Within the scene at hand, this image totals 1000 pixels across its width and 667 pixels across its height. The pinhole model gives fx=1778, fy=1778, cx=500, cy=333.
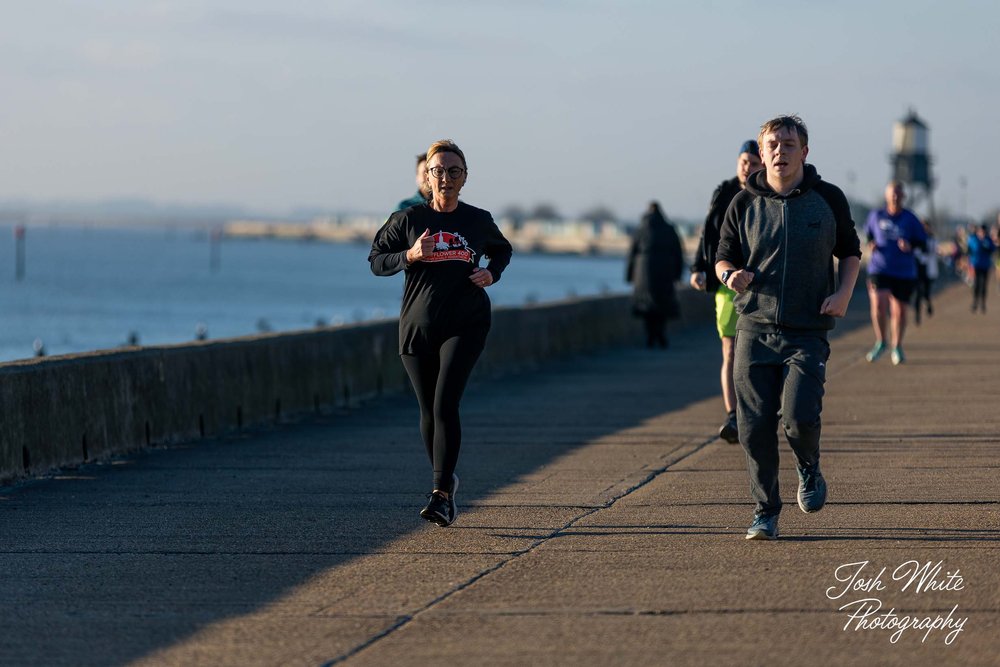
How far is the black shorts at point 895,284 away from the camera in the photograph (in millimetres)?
17578

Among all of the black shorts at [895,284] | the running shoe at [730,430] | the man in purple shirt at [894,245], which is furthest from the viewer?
the black shorts at [895,284]

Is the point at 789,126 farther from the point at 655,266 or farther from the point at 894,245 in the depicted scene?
the point at 655,266

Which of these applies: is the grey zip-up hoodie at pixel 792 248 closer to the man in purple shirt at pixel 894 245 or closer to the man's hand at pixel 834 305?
the man's hand at pixel 834 305

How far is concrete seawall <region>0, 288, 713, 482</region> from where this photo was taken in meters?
10.5

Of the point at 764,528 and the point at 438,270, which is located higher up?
the point at 438,270

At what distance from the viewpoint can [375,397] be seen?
52.7 feet

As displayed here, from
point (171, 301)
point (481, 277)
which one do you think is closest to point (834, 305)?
point (481, 277)

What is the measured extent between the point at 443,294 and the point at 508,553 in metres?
1.39

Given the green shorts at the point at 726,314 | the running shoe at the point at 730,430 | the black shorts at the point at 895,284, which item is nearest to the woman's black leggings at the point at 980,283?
the black shorts at the point at 895,284

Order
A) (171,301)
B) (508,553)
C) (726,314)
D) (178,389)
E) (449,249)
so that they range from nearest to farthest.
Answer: (508,553) < (449,249) < (726,314) < (178,389) < (171,301)

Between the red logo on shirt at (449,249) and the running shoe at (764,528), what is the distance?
5.95ft

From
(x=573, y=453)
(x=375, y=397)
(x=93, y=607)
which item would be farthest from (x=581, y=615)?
(x=375, y=397)

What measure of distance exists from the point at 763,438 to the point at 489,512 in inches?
66.3

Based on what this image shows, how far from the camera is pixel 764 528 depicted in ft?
25.2
